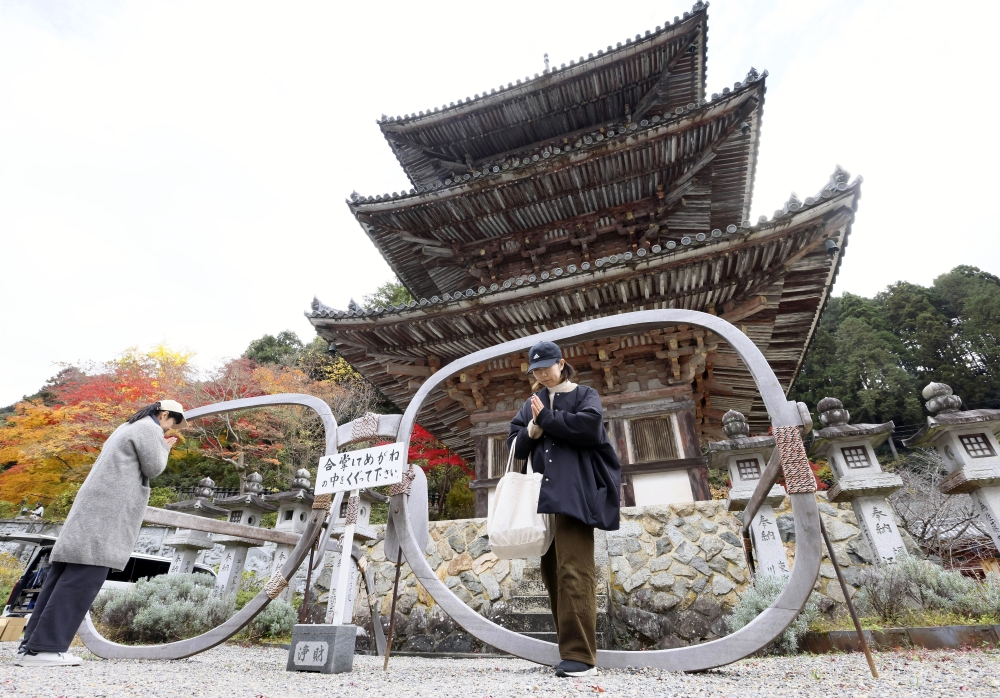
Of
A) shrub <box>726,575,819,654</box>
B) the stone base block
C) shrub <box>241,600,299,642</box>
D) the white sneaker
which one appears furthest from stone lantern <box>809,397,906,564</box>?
shrub <box>241,600,299,642</box>

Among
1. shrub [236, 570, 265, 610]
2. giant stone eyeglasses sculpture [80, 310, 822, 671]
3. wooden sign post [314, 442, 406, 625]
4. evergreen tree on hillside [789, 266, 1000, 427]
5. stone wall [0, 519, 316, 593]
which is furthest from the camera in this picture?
evergreen tree on hillside [789, 266, 1000, 427]

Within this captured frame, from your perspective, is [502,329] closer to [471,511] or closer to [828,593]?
[828,593]

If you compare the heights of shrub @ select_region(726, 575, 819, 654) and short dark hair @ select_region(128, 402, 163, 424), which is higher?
short dark hair @ select_region(128, 402, 163, 424)

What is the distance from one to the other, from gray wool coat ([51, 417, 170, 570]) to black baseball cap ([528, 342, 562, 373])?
6.56 ft

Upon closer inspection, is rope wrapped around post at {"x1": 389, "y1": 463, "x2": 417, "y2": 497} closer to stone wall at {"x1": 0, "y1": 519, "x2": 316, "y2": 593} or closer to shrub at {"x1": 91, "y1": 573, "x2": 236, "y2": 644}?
shrub at {"x1": 91, "y1": 573, "x2": 236, "y2": 644}

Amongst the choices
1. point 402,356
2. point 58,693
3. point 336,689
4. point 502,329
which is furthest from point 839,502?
point 58,693

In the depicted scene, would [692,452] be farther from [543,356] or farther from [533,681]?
[533,681]

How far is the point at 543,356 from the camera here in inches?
97.1

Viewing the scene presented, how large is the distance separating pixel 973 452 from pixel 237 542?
28.2ft

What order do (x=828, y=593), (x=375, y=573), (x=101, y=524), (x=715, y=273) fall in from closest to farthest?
(x=101, y=524)
(x=828, y=593)
(x=715, y=273)
(x=375, y=573)

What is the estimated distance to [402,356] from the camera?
6.65 m

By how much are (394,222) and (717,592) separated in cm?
680

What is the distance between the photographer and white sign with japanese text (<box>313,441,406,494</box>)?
270cm

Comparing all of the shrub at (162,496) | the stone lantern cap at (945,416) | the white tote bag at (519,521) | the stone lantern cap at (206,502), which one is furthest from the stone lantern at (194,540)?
the stone lantern cap at (945,416)
